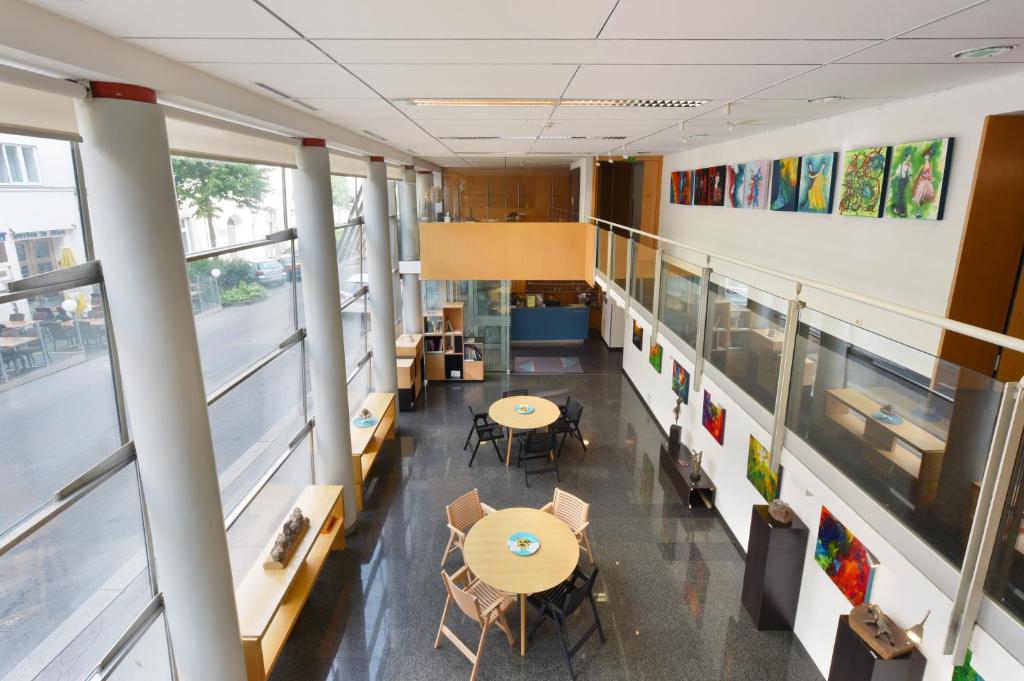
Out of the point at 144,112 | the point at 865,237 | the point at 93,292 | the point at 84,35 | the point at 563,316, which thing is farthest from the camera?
the point at 563,316

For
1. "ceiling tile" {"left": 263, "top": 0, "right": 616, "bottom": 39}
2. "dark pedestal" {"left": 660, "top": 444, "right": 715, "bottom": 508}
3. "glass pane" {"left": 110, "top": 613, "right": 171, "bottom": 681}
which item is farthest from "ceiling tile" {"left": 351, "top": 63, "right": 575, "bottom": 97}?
"dark pedestal" {"left": 660, "top": 444, "right": 715, "bottom": 508}

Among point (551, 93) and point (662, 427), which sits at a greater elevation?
point (551, 93)

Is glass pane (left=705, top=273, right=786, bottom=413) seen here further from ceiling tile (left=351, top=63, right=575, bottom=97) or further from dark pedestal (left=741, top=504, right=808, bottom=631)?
ceiling tile (left=351, top=63, right=575, bottom=97)

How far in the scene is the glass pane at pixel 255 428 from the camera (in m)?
5.23

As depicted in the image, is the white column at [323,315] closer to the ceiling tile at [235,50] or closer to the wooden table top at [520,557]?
the wooden table top at [520,557]

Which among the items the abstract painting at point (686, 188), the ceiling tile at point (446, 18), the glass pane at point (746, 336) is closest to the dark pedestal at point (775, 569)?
the glass pane at point (746, 336)

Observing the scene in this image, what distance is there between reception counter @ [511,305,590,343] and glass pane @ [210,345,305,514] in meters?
7.76

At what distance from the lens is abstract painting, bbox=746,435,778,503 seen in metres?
5.24

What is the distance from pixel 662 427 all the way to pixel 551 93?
22.5 ft

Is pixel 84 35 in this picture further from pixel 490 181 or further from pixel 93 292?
pixel 490 181

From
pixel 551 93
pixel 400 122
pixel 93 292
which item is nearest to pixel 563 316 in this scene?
pixel 400 122

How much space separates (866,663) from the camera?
3.55m

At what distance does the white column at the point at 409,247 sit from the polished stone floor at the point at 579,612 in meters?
3.44

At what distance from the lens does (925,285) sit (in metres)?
4.16
